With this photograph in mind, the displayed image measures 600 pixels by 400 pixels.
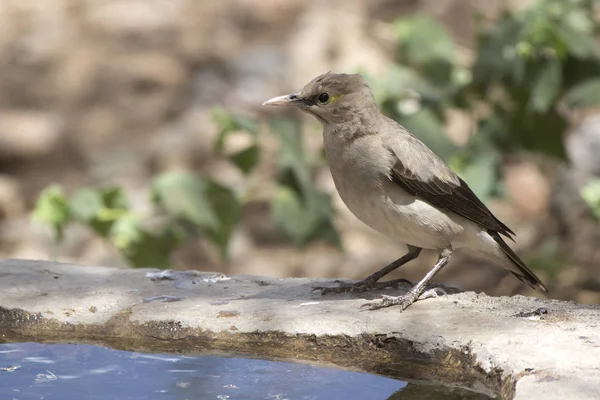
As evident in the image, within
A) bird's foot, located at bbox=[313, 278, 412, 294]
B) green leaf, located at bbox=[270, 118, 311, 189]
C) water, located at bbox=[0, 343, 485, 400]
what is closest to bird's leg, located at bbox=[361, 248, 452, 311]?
bird's foot, located at bbox=[313, 278, 412, 294]

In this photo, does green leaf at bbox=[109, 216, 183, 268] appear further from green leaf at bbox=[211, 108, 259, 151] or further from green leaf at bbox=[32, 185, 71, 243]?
green leaf at bbox=[211, 108, 259, 151]

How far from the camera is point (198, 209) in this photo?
5.97 meters

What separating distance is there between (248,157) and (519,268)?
188 centimetres

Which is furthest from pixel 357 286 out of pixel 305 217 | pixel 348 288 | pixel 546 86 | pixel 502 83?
pixel 502 83

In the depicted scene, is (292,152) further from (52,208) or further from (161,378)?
(161,378)

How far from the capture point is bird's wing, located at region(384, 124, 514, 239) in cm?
460

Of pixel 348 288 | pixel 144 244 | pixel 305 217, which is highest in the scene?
pixel 305 217

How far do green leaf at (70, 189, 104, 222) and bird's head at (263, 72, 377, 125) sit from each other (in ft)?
5.61

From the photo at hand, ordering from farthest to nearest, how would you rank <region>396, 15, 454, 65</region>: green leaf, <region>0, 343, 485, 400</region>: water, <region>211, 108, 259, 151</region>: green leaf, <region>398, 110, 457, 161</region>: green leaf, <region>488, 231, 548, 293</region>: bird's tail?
1. <region>396, 15, 454, 65</region>: green leaf
2. <region>398, 110, 457, 161</region>: green leaf
3. <region>211, 108, 259, 151</region>: green leaf
4. <region>488, 231, 548, 293</region>: bird's tail
5. <region>0, 343, 485, 400</region>: water

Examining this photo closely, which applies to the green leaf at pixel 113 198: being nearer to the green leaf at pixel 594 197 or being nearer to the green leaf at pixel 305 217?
the green leaf at pixel 305 217

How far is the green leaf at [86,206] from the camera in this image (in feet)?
19.7

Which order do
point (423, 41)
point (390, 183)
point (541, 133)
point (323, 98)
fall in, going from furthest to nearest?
point (423, 41)
point (541, 133)
point (323, 98)
point (390, 183)

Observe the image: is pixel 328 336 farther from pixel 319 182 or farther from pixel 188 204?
pixel 319 182

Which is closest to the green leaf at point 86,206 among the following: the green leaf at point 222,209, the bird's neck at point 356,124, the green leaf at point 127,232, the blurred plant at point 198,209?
the blurred plant at point 198,209
